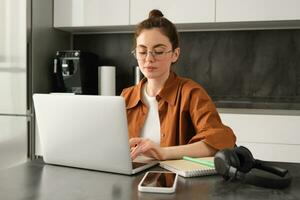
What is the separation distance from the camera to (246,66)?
10.2 feet

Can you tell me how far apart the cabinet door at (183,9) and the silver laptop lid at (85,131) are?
187 centimetres

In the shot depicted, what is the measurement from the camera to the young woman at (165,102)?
56.4 inches

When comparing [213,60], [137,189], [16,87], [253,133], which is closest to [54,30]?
[16,87]

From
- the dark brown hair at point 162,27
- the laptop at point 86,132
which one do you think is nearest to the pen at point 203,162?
the laptop at point 86,132

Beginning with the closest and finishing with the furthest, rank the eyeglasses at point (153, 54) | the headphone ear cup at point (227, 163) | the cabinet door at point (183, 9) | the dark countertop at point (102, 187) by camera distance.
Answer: the dark countertop at point (102, 187), the headphone ear cup at point (227, 163), the eyeglasses at point (153, 54), the cabinet door at point (183, 9)

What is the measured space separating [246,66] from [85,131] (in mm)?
2240

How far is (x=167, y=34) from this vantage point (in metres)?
1.55

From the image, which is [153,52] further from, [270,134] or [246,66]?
[246,66]

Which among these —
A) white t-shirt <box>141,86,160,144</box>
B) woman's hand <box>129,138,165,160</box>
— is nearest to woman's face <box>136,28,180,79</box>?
white t-shirt <box>141,86,160,144</box>

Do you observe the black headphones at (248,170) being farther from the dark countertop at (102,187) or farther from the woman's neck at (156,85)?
the woman's neck at (156,85)

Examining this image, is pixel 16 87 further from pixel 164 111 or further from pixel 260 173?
pixel 260 173

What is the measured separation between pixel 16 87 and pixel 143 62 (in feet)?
5.45

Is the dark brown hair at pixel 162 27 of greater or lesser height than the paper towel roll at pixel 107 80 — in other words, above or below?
above

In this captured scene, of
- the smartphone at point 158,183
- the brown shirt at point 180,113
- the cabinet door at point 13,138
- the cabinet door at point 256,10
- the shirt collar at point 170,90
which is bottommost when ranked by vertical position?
the cabinet door at point 13,138
